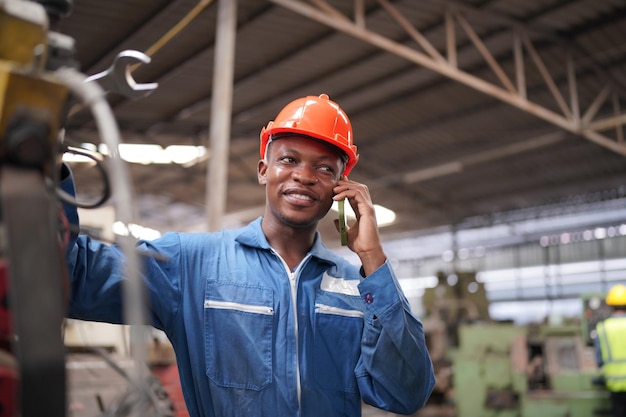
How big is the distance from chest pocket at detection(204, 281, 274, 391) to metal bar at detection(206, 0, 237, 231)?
363 cm

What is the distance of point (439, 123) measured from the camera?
1200 centimetres

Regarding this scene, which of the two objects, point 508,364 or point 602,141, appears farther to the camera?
→ point 602,141

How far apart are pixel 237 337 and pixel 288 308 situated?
18 centimetres

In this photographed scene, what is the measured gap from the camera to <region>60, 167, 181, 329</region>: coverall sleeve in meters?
1.58

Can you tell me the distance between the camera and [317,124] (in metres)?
2.09

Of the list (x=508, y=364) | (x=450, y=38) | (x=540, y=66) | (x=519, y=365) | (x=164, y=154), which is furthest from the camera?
(x=164, y=154)

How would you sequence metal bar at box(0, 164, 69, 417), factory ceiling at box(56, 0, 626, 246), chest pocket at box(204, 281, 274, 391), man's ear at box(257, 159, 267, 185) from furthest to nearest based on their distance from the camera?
factory ceiling at box(56, 0, 626, 246), man's ear at box(257, 159, 267, 185), chest pocket at box(204, 281, 274, 391), metal bar at box(0, 164, 69, 417)

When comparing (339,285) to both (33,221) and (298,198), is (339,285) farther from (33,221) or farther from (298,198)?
(33,221)

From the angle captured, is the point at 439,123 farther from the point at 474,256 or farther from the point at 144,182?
Result: the point at 474,256

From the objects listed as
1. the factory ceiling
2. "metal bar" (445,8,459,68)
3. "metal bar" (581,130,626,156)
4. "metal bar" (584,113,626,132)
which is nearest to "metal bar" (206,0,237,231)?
the factory ceiling

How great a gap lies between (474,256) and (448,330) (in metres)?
11.1

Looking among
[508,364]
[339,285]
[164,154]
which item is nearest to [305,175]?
[339,285]

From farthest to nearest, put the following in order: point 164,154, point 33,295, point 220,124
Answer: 1. point 164,154
2. point 220,124
3. point 33,295

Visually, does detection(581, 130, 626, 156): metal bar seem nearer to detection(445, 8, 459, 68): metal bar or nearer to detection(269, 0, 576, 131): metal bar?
detection(269, 0, 576, 131): metal bar
